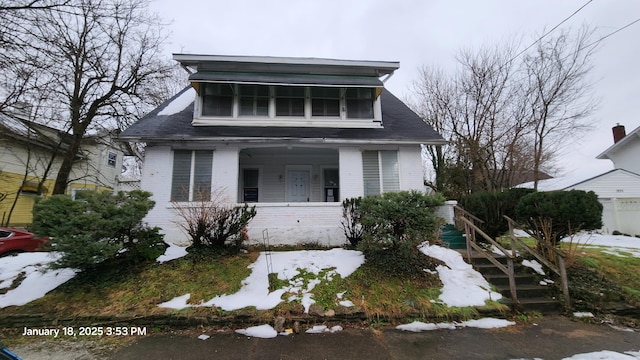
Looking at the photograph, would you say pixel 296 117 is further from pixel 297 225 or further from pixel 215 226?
pixel 215 226

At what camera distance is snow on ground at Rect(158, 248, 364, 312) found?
493 cm

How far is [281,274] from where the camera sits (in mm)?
5891

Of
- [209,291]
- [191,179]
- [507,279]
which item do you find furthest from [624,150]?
[191,179]

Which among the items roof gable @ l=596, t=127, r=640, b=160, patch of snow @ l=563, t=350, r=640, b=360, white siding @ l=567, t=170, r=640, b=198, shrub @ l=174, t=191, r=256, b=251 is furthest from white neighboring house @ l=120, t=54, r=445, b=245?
roof gable @ l=596, t=127, r=640, b=160

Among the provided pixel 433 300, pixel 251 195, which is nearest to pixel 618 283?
pixel 433 300

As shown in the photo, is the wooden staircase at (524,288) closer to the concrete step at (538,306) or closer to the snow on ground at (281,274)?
the concrete step at (538,306)

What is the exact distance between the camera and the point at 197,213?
680 cm

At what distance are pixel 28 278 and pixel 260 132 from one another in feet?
22.5

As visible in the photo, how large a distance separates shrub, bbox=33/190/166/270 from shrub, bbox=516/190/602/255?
9.53 m

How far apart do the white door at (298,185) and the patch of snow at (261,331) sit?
267 inches

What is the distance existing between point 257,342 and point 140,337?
2.03 metres

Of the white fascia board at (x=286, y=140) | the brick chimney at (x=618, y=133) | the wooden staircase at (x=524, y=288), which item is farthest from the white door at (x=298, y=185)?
the brick chimney at (x=618, y=133)

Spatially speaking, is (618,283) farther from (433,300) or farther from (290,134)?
(290,134)

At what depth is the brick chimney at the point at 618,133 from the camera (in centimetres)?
1752
